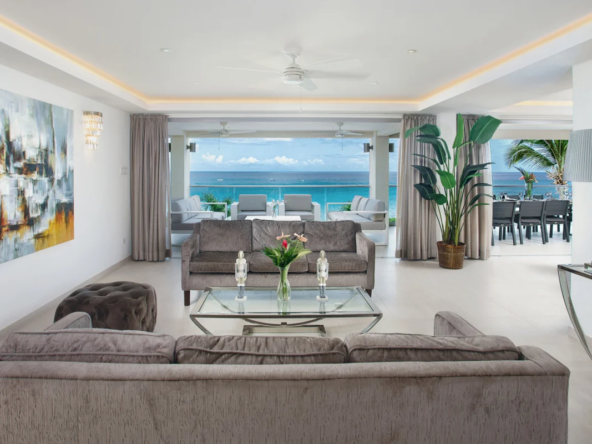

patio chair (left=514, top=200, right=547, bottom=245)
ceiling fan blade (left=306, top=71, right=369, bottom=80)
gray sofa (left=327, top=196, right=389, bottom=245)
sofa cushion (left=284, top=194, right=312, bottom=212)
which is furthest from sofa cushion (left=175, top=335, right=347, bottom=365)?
sofa cushion (left=284, top=194, right=312, bottom=212)

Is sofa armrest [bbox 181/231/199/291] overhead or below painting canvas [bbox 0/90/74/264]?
below

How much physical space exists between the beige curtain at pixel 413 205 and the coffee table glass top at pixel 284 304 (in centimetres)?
348

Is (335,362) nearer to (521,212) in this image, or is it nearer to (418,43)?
(418,43)

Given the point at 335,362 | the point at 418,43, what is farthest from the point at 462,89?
the point at 335,362

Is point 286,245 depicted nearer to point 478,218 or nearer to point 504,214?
point 478,218

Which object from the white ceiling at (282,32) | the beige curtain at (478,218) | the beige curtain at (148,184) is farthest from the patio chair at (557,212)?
the beige curtain at (148,184)

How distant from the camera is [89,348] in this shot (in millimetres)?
1577

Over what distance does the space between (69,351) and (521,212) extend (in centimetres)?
876

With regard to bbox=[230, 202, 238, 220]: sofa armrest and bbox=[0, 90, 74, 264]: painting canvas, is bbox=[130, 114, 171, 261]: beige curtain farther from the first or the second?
bbox=[230, 202, 238, 220]: sofa armrest

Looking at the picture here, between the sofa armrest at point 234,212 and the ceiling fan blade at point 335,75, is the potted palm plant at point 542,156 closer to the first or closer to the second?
the sofa armrest at point 234,212

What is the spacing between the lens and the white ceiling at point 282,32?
307 cm

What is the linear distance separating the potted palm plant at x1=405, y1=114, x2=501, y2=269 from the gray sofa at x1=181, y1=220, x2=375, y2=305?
1.84 metres

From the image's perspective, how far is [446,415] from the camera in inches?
58.9

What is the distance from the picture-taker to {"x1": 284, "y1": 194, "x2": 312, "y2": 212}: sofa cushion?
10164 mm
